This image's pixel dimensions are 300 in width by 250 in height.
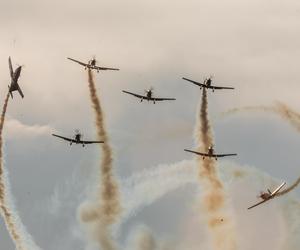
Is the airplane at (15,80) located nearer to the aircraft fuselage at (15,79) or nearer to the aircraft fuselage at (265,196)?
the aircraft fuselage at (15,79)

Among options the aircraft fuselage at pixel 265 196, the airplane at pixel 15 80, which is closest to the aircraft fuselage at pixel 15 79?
the airplane at pixel 15 80

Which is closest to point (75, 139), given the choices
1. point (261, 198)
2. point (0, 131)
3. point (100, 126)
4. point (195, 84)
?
point (100, 126)

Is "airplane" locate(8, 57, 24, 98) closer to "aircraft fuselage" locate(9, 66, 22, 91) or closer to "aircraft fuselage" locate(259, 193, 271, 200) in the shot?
"aircraft fuselage" locate(9, 66, 22, 91)

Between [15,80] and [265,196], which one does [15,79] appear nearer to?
[15,80]

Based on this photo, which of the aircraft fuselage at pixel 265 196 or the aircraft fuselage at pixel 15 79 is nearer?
the aircraft fuselage at pixel 265 196

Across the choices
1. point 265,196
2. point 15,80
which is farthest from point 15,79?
point 265,196

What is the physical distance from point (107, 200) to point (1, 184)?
2325 centimetres

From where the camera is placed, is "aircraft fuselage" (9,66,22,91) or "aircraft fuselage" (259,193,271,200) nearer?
"aircraft fuselage" (259,193,271,200)

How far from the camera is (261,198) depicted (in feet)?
530

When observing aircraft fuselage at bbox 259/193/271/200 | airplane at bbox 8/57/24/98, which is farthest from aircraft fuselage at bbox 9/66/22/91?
aircraft fuselage at bbox 259/193/271/200

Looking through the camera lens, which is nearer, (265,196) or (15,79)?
(265,196)

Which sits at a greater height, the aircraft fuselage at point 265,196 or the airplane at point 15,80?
the airplane at point 15,80

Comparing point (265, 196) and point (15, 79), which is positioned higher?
point (15, 79)

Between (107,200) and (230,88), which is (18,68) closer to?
(107,200)
